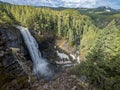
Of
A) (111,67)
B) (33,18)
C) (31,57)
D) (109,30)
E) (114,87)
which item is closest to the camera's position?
(114,87)

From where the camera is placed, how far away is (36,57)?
89.1 metres

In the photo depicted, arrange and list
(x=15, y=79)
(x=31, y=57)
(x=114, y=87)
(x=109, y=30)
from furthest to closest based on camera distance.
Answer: (x=31, y=57) → (x=109, y=30) → (x=114, y=87) → (x=15, y=79)

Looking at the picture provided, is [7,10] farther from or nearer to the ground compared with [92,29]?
farther from the ground

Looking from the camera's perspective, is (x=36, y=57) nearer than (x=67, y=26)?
Yes

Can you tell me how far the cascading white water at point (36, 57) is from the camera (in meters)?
83.4

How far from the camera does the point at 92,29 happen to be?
123m

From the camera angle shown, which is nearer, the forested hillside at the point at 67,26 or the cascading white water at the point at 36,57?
the forested hillside at the point at 67,26

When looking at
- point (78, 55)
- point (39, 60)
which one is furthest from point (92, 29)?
point (39, 60)

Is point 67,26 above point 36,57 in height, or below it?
above

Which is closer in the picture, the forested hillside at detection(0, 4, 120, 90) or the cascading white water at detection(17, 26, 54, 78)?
the forested hillside at detection(0, 4, 120, 90)

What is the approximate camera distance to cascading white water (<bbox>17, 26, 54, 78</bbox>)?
3282 inches

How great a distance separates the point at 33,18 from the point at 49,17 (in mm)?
9712

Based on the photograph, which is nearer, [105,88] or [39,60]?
[105,88]

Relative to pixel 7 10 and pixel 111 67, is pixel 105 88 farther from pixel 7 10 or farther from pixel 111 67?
pixel 7 10
